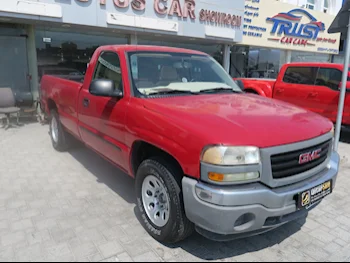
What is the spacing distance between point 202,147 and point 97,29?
878 centimetres

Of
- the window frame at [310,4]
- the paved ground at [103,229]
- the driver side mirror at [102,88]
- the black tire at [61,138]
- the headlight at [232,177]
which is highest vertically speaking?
the window frame at [310,4]

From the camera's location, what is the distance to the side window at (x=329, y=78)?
7254mm

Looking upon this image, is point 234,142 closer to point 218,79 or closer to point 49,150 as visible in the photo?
point 218,79

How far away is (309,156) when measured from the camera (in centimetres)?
258

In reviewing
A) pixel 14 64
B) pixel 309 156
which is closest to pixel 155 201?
pixel 309 156

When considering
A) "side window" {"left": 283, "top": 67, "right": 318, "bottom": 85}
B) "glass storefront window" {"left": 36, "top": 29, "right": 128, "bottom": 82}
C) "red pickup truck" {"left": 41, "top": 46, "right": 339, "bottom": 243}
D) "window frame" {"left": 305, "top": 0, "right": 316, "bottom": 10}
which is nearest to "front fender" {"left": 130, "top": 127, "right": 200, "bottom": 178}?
"red pickup truck" {"left": 41, "top": 46, "right": 339, "bottom": 243}

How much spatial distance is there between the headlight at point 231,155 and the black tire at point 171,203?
17.9 inches

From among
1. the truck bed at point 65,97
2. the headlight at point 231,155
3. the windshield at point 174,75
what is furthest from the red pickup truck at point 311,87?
the headlight at point 231,155

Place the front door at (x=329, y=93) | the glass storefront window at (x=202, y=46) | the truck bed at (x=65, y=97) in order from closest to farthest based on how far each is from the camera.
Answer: the truck bed at (x=65, y=97), the front door at (x=329, y=93), the glass storefront window at (x=202, y=46)

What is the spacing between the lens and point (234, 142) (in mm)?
2230

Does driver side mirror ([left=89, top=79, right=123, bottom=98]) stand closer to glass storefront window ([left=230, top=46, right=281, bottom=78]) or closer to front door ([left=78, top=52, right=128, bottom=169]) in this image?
front door ([left=78, top=52, right=128, bottom=169])

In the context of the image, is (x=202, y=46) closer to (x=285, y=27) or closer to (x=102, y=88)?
(x=285, y=27)

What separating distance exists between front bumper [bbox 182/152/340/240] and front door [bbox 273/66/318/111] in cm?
598

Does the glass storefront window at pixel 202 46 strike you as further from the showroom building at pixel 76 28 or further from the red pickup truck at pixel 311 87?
the red pickup truck at pixel 311 87
